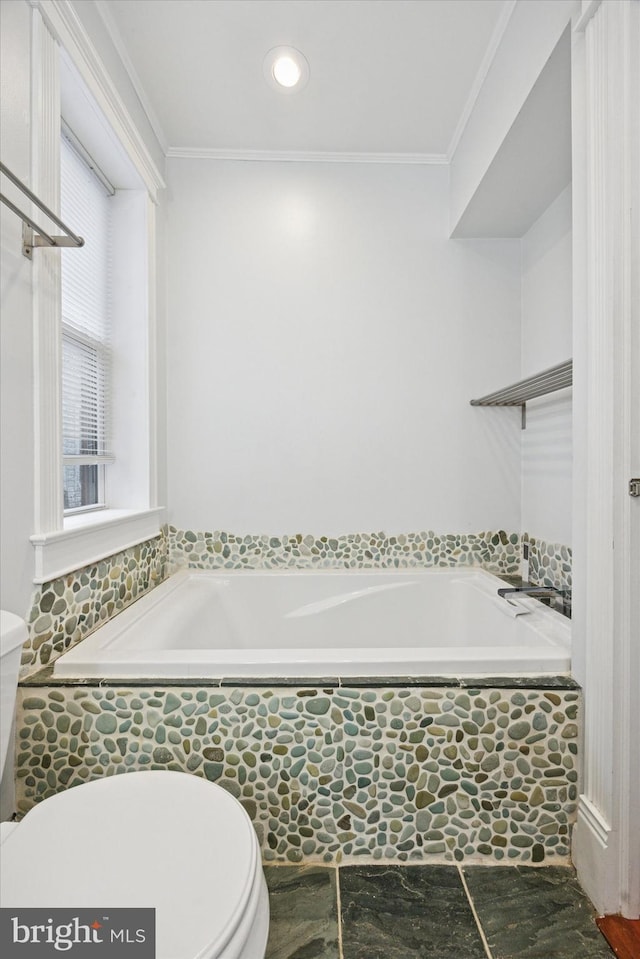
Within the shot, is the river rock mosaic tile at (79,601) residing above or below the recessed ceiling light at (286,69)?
below

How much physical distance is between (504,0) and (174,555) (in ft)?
7.45

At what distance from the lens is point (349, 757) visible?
4.05 ft

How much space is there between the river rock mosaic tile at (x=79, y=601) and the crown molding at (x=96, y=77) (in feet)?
4.63

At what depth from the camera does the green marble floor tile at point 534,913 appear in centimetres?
105

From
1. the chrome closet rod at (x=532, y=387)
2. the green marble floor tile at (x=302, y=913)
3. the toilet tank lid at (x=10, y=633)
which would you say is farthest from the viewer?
the chrome closet rod at (x=532, y=387)

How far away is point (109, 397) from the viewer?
2.01 metres

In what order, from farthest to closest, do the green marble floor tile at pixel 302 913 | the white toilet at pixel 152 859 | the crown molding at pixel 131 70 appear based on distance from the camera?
the crown molding at pixel 131 70 → the green marble floor tile at pixel 302 913 → the white toilet at pixel 152 859

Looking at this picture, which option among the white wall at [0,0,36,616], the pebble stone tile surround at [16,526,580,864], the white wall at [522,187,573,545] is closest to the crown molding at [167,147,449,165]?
the white wall at [522,187,573,545]

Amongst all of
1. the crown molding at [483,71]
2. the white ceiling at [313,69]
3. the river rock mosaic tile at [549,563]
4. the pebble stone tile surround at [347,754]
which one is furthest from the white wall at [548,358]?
the pebble stone tile surround at [347,754]

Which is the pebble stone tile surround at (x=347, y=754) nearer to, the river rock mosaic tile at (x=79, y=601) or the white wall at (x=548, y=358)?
the river rock mosaic tile at (x=79, y=601)

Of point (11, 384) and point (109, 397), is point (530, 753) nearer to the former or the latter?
point (11, 384)

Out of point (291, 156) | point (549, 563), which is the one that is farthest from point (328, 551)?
point (291, 156)

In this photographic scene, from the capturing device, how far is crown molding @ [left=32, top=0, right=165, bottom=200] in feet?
4.18

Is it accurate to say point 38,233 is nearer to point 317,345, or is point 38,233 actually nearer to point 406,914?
point 317,345
